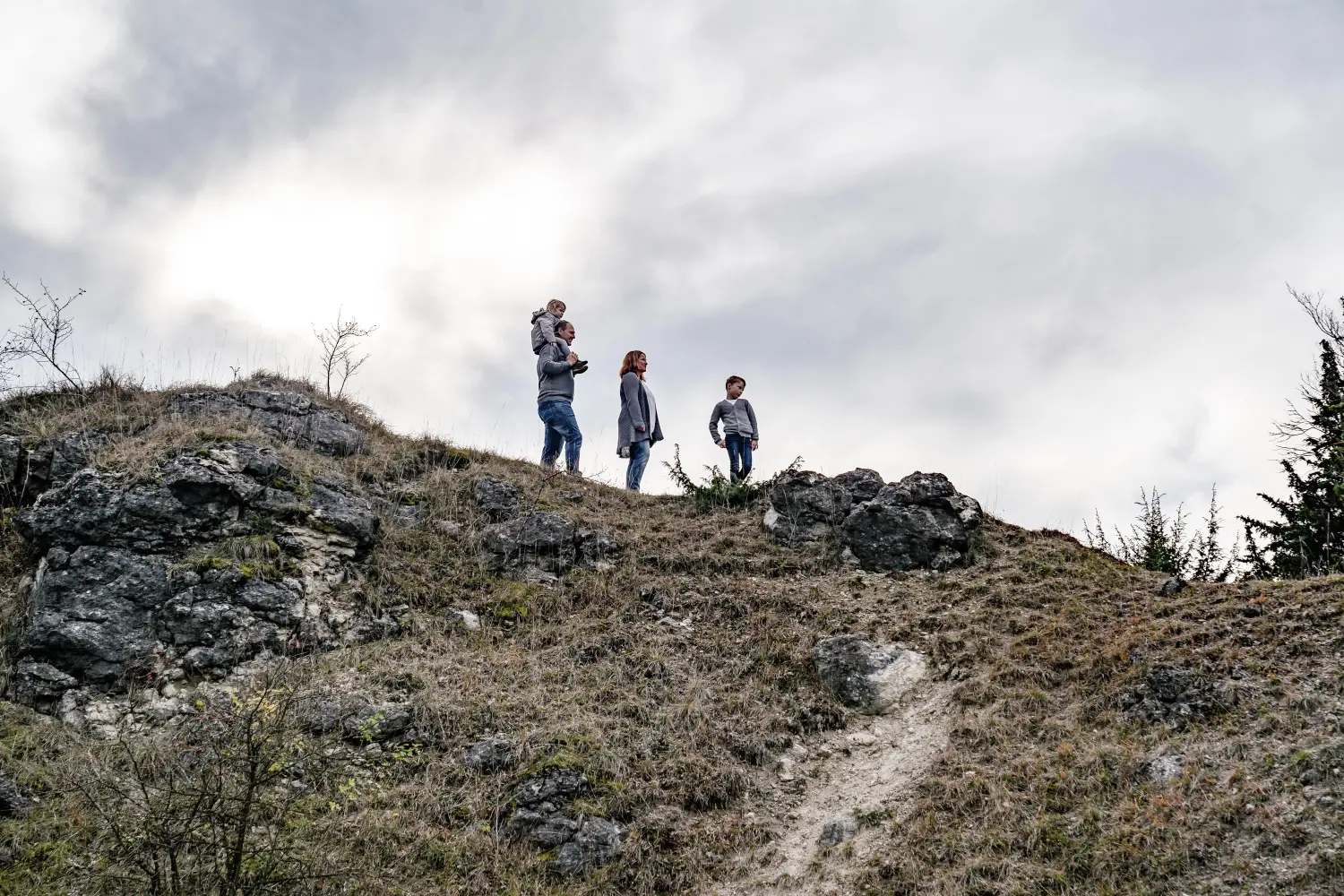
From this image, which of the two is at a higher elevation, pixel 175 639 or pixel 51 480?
pixel 51 480

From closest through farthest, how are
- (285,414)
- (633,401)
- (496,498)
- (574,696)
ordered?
(574,696) < (496,498) < (285,414) < (633,401)

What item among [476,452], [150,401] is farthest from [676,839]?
[150,401]

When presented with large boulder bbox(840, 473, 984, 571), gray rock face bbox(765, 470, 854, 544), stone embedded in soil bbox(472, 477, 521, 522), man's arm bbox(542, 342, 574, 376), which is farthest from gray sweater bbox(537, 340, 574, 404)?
large boulder bbox(840, 473, 984, 571)

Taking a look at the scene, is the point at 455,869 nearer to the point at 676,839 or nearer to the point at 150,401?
the point at 676,839

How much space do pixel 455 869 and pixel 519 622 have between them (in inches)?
148

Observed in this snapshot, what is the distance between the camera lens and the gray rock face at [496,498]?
1218 centimetres

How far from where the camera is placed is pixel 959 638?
917 centimetres

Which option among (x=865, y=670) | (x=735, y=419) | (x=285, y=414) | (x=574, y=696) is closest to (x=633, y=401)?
(x=735, y=419)

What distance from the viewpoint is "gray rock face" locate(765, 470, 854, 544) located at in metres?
12.2

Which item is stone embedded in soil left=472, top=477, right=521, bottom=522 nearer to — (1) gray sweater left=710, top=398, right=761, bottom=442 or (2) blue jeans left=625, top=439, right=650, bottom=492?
(2) blue jeans left=625, top=439, right=650, bottom=492

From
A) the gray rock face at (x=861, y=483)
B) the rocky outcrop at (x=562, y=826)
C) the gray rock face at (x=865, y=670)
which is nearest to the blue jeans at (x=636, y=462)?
the gray rock face at (x=861, y=483)

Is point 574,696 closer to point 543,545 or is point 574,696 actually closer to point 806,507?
point 543,545

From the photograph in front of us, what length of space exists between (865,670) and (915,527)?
3111 millimetres

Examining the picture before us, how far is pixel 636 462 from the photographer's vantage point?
47.3 ft
